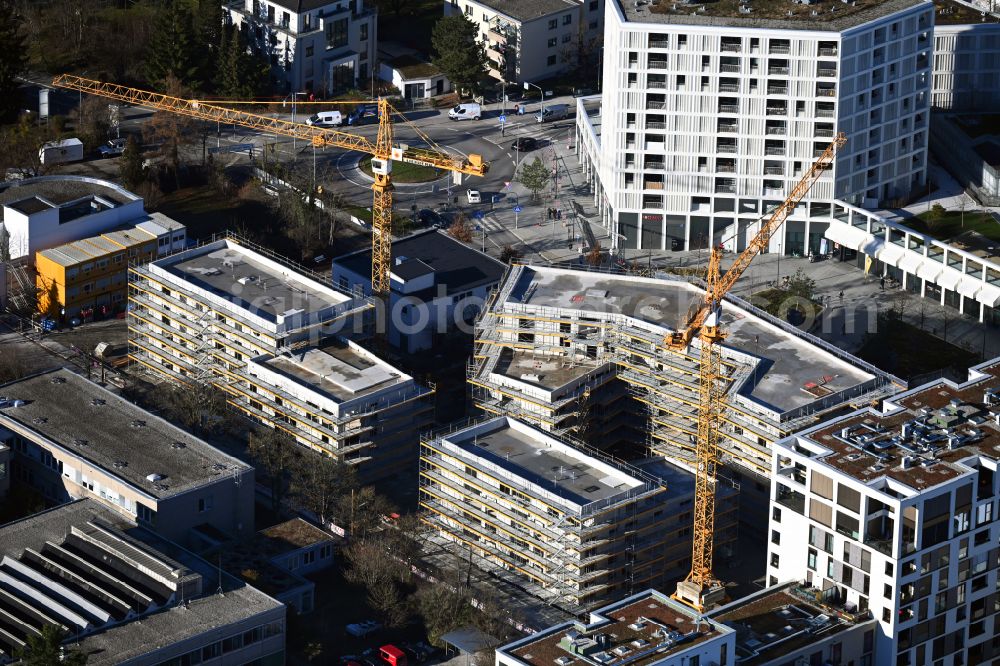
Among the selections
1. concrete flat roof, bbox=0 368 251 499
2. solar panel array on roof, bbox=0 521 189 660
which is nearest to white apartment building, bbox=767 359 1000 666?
solar panel array on roof, bbox=0 521 189 660

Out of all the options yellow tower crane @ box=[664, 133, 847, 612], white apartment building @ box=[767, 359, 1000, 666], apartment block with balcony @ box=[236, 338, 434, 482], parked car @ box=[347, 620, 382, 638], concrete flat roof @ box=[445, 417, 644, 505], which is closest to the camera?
white apartment building @ box=[767, 359, 1000, 666]

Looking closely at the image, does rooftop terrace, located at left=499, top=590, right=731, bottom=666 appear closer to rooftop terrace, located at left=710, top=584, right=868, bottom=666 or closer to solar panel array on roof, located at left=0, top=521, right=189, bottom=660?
rooftop terrace, located at left=710, top=584, right=868, bottom=666

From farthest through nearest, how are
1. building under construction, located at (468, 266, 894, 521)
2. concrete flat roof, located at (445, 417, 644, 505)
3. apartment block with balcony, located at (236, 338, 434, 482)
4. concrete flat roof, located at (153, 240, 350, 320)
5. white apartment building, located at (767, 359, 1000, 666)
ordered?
concrete flat roof, located at (153, 240, 350, 320)
apartment block with balcony, located at (236, 338, 434, 482)
building under construction, located at (468, 266, 894, 521)
concrete flat roof, located at (445, 417, 644, 505)
white apartment building, located at (767, 359, 1000, 666)

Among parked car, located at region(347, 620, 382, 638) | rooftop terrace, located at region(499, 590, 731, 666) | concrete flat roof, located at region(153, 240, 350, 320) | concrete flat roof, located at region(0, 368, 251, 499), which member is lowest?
parked car, located at region(347, 620, 382, 638)

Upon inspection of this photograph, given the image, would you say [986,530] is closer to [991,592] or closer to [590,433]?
[991,592]

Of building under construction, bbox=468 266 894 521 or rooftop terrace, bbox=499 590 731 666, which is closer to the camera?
rooftop terrace, bbox=499 590 731 666

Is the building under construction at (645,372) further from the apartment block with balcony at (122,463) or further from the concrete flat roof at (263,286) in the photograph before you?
the apartment block with balcony at (122,463)
